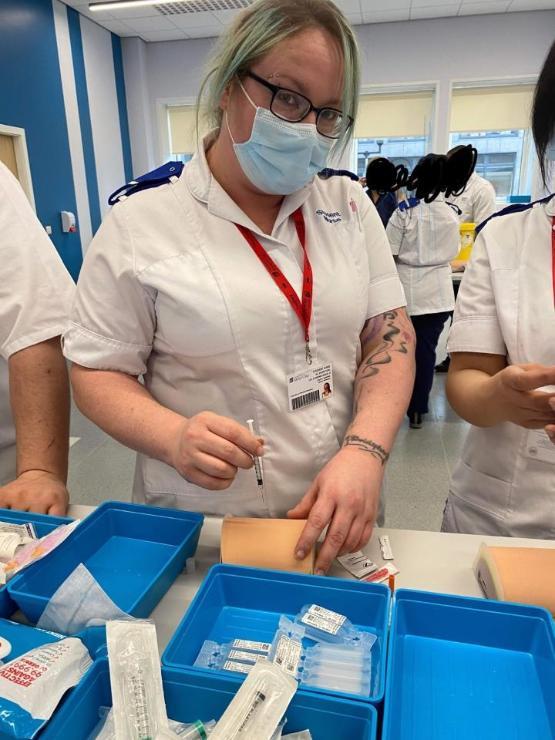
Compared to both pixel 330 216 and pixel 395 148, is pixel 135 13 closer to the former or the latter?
pixel 395 148

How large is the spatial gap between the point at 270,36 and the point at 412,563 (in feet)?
2.78

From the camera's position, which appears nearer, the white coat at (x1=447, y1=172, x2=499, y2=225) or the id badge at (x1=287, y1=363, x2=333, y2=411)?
the id badge at (x1=287, y1=363, x2=333, y2=411)

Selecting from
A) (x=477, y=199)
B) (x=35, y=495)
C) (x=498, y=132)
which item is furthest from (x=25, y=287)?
(x=498, y=132)

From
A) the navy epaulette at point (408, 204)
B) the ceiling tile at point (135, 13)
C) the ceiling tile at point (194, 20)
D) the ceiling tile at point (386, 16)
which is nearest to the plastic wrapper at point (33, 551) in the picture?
the navy epaulette at point (408, 204)

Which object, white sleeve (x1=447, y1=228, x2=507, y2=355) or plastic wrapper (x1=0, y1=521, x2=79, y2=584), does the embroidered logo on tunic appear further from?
plastic wrapper (x1=0, y1=521, x2=79, y2=584)

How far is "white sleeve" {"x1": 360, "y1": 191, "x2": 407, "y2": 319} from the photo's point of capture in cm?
110

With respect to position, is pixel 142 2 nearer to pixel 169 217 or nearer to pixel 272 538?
pixel 169 217

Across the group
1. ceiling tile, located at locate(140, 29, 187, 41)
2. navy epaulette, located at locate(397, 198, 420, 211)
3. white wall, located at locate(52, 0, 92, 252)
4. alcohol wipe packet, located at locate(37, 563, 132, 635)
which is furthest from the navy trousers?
ceiling tile, located at locate(140, 29, 187, 41)

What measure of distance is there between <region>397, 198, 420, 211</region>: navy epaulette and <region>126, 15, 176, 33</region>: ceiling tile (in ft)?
13.2

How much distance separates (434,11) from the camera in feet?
18.9

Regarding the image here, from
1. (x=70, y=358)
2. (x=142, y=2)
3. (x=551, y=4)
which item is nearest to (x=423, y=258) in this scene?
(x=70, y=358)

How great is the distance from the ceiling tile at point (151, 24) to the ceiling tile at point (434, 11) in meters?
2.56

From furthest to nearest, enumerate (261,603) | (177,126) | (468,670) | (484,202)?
(177,126), (484,202), (261,603), (468,670)

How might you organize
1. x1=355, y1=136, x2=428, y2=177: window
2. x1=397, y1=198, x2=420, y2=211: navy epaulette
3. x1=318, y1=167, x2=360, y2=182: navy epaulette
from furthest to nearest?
x1=355, y1=136, x2=428, y2=177: window, x1=397, y1=198, x2=420, y2=211: navy epaulette, x1=318, y1=167, x2=360, y2=182: navy epaulette
